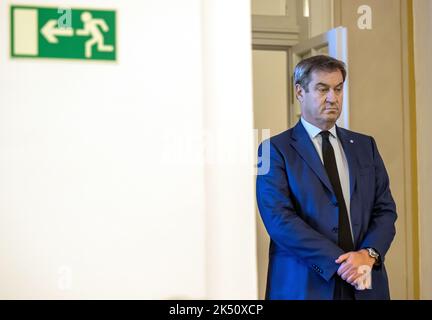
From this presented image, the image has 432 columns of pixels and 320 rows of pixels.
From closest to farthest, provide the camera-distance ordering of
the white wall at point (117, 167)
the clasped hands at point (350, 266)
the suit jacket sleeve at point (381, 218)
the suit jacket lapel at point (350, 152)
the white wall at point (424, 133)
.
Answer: the white wall at point (117, 167), the clasped hands at point (350, 266), the suit jacket sleeve at point (381, 218), the suit jacket lapel at point (350, 152), the white wall at point (424, 133)

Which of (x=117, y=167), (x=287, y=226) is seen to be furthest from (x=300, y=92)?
(x=117, y=167)

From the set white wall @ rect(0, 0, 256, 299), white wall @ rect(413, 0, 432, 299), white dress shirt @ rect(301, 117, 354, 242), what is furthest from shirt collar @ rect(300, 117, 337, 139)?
white wall @ rect(0, 0, 256, 299)

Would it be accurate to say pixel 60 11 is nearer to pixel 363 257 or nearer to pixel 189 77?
pixel 189 77

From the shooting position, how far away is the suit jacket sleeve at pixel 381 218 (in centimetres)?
219

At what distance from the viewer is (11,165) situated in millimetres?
583

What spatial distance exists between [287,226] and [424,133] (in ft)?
5.20

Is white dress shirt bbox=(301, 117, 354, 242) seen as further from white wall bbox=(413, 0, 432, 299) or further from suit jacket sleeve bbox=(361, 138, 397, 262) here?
white wall bbox=(413, 0, 432, 299)

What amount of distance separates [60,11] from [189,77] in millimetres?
126

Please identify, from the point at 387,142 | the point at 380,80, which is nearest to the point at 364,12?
the point at 380,80

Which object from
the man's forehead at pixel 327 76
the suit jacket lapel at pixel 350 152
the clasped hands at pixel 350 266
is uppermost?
the man's forehead at pixel 327 76

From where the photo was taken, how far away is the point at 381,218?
2271 mm

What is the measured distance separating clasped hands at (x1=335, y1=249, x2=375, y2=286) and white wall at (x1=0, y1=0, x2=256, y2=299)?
1.49 meters

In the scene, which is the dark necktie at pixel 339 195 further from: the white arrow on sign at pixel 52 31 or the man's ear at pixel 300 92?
the white arrow on sign at pixel 52 31

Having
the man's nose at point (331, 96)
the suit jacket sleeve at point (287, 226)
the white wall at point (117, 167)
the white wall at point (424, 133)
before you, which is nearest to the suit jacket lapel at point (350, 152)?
the man's nose at point (331, 96)
